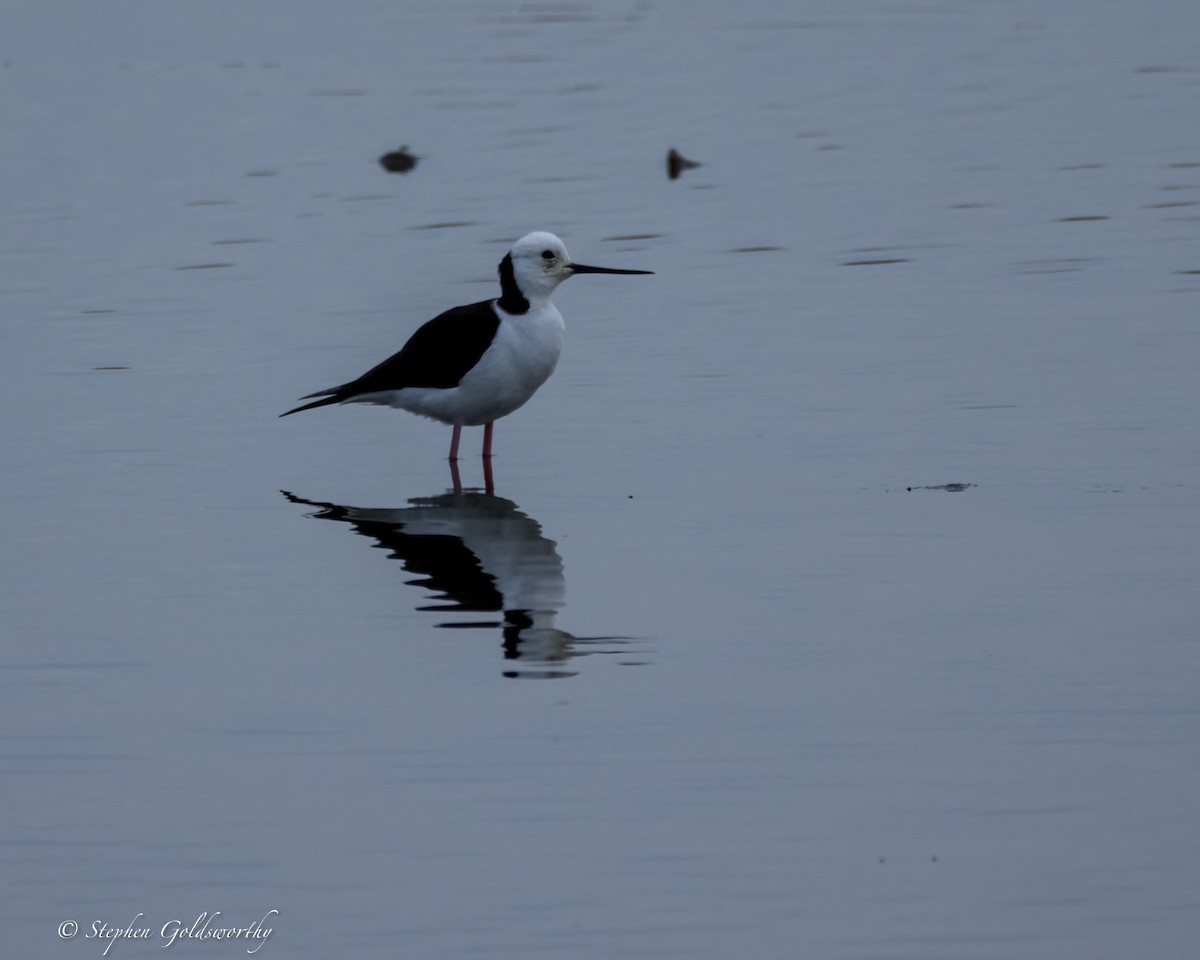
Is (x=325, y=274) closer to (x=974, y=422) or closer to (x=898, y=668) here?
(x=974, y=422)

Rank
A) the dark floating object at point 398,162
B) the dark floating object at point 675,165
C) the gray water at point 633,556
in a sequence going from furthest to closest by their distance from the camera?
the dark floating object at point 398,162 → the dark floating object at point 675,165 → the gray water at point 633,556

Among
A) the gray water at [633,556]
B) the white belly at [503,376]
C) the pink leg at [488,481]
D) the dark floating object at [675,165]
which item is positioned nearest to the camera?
the gray water at [633,556]

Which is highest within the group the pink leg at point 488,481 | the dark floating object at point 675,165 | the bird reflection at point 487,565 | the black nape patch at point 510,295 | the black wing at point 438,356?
the black nape patch at point 510,295

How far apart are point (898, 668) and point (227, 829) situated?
244 centimetres

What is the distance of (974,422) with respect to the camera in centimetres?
1089

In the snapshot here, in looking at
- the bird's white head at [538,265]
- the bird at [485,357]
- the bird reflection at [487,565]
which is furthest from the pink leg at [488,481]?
the bird's white head at [538,265]

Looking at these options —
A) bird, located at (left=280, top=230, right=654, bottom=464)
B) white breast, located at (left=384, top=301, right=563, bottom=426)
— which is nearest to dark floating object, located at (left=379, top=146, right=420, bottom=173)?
bird, located at (left=280, top=230, right=654, bottom=464)

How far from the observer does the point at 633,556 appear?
898 cm

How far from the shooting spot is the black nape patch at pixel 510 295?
11.3 metres

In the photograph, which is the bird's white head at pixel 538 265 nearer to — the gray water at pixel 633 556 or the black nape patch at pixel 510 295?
the black nape patch at pixel 510 295

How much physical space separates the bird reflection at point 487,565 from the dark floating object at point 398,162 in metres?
9.67

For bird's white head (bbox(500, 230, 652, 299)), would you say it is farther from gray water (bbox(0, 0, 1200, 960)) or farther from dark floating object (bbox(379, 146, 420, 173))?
dark floating object (bbox(379, 146, 420, 173))

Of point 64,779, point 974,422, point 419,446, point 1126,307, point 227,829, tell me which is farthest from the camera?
point 1126,307

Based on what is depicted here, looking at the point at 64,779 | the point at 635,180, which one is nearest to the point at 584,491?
the point at 64,779
